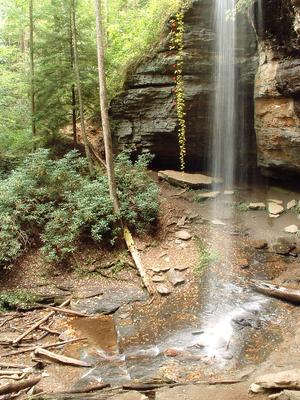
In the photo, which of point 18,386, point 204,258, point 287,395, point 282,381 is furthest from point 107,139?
point 287,395

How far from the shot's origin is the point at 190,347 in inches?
258

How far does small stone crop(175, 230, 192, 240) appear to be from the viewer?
36.2 feet

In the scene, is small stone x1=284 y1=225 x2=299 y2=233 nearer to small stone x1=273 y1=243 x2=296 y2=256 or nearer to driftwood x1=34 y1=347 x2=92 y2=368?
small stone x1=273 y1=243 x2=296 y2=256

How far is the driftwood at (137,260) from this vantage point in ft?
29.2

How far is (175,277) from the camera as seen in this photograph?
915 cm

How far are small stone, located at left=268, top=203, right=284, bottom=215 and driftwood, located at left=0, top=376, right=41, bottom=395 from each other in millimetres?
9530

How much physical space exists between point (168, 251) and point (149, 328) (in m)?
3.41

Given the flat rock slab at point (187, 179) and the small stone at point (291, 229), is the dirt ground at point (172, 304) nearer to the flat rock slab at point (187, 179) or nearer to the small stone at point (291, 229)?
the small stone at point (291, 229)

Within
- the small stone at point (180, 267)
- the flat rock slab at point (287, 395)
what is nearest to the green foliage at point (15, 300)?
the small stone at point (180, 267)

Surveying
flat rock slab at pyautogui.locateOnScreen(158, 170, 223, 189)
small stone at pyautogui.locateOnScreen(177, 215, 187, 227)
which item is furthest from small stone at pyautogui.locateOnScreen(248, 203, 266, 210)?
small stone at pyautogui.locateOnScreen(177, 215, 187, 227)

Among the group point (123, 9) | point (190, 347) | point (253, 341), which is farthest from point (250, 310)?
point (123, 9)

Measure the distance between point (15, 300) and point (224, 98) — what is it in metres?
10.5

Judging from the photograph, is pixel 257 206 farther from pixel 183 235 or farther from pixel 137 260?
pixel 137 260

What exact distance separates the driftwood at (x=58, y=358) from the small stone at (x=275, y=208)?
8.73 metres
